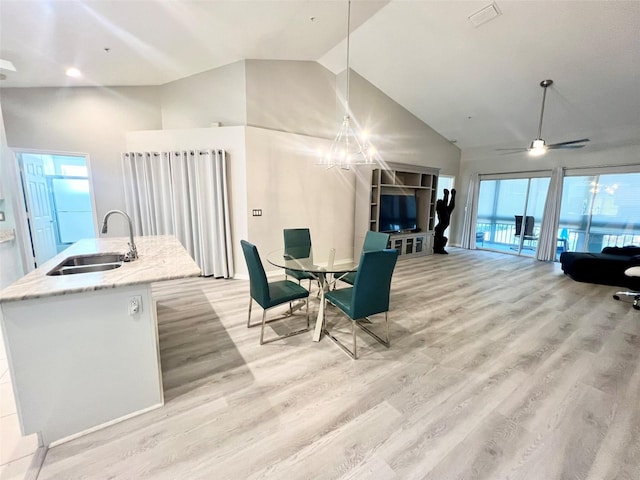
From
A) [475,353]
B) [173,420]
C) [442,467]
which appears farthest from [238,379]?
[475,353]

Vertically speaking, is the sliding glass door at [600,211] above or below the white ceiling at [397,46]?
below

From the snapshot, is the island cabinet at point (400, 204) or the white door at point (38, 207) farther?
the island cabinet at point (400, 204)

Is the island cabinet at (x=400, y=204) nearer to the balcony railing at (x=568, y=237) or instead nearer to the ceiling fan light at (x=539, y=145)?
the balcony railing at (x=568, y=237)

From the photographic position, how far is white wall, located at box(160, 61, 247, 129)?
163 inches

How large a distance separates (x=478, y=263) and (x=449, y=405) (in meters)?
4.81

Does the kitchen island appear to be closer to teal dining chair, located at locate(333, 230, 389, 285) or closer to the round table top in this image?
the round table top

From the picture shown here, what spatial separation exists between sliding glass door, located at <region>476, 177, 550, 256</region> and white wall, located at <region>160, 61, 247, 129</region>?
254 inches

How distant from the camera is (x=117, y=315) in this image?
1601mm

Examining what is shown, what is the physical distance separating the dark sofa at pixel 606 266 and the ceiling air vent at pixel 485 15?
406 cm

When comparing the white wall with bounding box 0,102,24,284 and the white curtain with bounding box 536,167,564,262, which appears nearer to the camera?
the white wall with bounding box 0,102,24,284

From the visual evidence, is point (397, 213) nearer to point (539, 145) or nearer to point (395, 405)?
point (539, 145)

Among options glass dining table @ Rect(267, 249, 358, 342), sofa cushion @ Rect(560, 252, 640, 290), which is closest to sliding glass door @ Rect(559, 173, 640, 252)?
sofa cushion @ Rect(560, 252, 640, 290)

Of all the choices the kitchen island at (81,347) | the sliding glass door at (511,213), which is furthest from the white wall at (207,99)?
the sliding glass door at (511,213)

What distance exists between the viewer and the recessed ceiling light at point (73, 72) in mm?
3605
